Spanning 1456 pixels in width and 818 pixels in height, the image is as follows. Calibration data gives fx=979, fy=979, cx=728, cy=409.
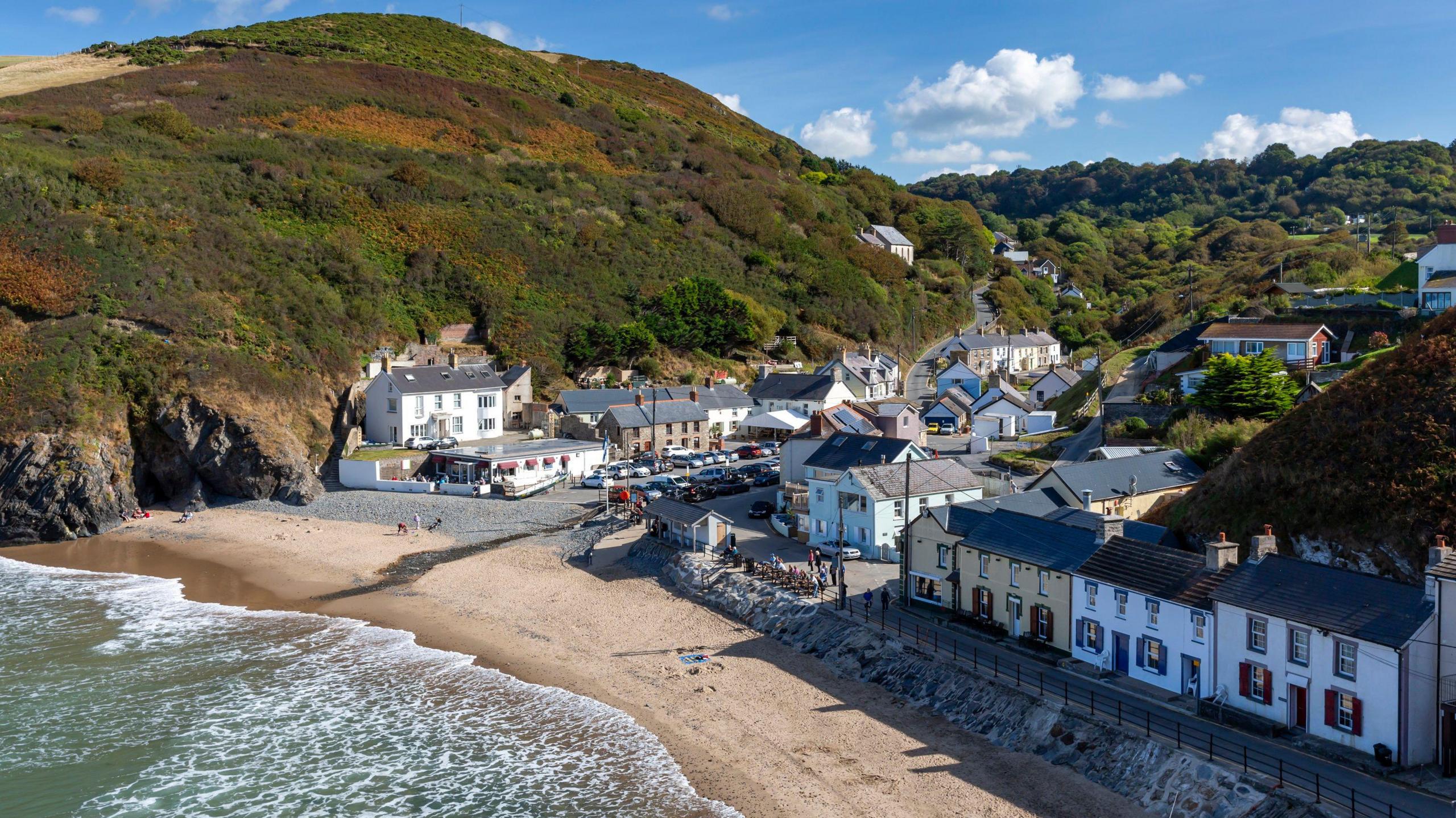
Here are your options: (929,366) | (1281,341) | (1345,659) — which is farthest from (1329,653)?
(929,366)

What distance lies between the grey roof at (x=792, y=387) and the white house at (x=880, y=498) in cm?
2656

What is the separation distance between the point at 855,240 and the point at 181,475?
241 ft

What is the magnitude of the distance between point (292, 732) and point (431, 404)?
33.5 metres

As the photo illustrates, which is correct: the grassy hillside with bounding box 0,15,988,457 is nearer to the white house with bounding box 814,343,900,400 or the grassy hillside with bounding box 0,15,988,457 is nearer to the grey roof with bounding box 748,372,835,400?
the white house with bounding box 814,343,900,400

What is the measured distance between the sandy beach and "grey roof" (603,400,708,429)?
630 inches

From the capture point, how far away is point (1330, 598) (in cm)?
1831

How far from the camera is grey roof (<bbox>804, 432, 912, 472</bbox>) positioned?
3675 cm

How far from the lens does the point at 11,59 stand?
350 ft

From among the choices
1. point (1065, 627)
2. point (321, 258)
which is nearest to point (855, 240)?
point (321, 258)

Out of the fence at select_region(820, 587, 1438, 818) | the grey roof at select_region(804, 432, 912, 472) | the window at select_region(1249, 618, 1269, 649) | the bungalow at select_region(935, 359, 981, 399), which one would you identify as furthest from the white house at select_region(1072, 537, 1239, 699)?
the bungalow at select_region(935, 359, 981, 399)

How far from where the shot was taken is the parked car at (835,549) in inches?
1318

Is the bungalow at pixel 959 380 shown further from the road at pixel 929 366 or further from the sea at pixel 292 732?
the sea at pixel 292 732

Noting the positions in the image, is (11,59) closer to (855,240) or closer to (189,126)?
(189,126)

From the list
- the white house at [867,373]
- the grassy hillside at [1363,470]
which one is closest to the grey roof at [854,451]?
the grassy hillside at [1363,470]
